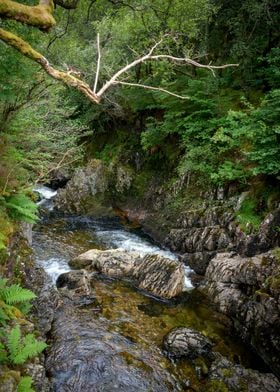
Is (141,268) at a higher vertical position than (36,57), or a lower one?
lower

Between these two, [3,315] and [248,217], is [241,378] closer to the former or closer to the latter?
[3,315]

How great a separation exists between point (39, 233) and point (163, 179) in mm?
6443

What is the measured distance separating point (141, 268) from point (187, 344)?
3.69 m

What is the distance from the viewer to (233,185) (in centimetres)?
1303

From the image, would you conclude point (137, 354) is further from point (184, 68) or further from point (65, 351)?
point (184, 68)

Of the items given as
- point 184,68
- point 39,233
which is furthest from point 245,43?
point 39,233

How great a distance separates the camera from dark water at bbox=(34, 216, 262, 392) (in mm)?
6973

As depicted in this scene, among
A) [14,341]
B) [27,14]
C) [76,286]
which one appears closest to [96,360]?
[14,341]

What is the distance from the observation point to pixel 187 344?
8.03 meters

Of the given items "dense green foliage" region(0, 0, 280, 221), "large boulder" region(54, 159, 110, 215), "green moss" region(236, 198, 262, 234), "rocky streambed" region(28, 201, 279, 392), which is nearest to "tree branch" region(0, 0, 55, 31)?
"dense green foliage" region(0, 0, 280, 221)

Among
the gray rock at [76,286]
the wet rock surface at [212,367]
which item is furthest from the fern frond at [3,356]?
the gray rock at [76,286]

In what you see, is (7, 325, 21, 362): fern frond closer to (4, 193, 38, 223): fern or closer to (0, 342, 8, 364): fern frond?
(0, 342, 8, 364): fern frond

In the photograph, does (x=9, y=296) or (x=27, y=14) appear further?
(x=9, y=296)

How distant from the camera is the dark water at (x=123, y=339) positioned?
697cm
